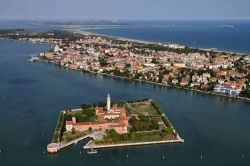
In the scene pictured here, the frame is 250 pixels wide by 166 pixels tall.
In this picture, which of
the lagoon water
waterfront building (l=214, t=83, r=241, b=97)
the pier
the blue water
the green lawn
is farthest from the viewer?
the blue water

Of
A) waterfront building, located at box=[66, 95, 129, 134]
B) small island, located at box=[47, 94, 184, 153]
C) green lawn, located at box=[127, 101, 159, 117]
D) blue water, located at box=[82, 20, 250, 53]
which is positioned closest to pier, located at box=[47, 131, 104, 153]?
small island, located at box=[47, 94, 184, 153]

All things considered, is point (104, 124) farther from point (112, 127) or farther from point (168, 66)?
point (168, 66)

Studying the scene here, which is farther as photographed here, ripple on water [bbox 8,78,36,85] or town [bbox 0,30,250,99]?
ripple on water [bbox 8,78,36,85]

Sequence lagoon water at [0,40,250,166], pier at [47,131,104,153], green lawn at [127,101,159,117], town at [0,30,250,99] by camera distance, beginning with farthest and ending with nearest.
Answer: town at [0,30,250,99] → green lawn at [127,101,159,117] → pier at [47,131,104,153] → lagoon water at [0,40,250,166]

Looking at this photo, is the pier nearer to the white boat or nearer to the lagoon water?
the lagoon water

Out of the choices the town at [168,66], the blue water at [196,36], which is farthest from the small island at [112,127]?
the blue water at [196,36]

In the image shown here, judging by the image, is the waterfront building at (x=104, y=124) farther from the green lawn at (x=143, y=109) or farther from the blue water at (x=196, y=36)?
the blue water at (x=196, y=36)

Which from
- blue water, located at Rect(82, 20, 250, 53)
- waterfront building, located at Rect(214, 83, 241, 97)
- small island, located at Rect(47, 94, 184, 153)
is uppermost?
blue water, located at Rect(82, 20, 250, 53)
